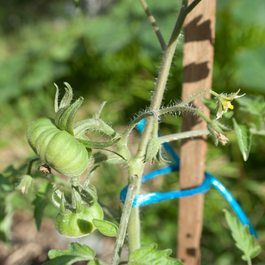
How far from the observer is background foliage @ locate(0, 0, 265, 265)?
212cm

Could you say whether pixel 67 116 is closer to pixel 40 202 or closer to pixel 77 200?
pixel 77 200

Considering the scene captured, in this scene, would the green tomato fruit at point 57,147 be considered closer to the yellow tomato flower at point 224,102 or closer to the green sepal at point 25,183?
the green sepal at point 25,183

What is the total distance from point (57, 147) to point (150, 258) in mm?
374

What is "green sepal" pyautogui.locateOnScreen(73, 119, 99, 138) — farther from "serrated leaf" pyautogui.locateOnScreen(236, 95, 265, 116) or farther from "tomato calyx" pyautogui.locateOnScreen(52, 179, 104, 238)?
"serrated leaf" pyautogui.locateOnScreen(236, 95, 265, 116)

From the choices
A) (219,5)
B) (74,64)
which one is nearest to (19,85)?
(74,64)

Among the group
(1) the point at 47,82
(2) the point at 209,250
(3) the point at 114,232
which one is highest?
(3) the point at 114,232

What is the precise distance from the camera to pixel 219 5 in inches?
101

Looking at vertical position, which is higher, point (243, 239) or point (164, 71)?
point (164, 71)

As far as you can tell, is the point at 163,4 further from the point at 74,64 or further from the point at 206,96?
the point at 206,96

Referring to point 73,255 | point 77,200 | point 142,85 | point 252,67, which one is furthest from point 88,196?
point 142,85

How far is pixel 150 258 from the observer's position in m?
0.73

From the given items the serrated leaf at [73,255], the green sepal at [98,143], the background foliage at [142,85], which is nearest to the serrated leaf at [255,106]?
the green sepal at [98,143]

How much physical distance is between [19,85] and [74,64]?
0.75 metres

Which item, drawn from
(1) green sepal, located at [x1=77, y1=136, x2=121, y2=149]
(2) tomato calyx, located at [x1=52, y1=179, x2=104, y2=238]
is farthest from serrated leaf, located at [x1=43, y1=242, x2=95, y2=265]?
(1) green sepal, located at [x1=77, y1=136, x2=121, y2=149]
